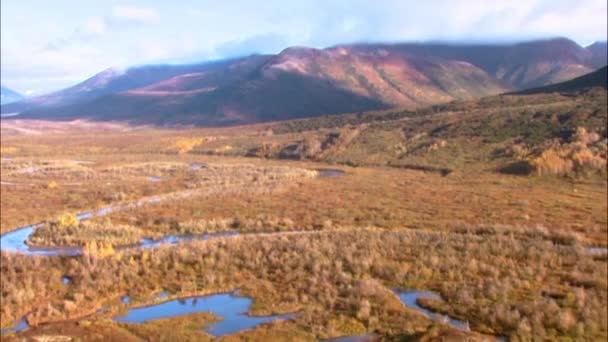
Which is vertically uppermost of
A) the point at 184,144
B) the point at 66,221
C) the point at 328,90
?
the point at 328,90

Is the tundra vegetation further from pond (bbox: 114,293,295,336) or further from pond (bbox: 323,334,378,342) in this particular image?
pond (bbox: 114,293,295,336)

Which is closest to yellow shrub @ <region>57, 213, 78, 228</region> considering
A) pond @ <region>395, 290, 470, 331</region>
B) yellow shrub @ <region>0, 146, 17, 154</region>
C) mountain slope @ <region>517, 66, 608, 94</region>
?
pond @ <region>395, 290, 470, 331</region>

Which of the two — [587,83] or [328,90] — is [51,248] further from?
[328,90]

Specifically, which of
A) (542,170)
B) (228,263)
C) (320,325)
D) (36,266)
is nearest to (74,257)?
(36,266)

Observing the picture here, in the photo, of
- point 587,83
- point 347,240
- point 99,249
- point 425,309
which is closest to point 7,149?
point 99,249

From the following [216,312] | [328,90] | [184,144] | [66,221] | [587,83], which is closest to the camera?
[216,312]

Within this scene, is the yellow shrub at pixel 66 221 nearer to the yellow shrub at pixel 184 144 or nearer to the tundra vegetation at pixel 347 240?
the tundra vegetation at pixel 347 240
